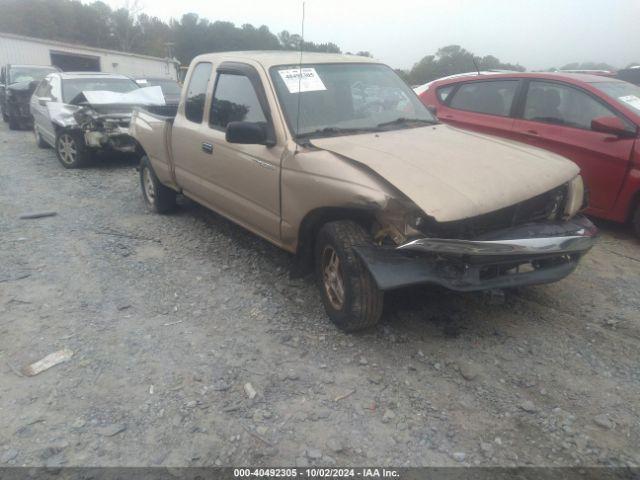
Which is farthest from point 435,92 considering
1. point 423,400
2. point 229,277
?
point 423,400

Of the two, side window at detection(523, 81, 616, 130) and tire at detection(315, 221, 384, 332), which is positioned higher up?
side window at detection(523, 81, 616, 130)

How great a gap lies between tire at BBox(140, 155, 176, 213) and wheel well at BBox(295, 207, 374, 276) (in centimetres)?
266

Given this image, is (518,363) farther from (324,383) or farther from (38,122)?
(38,122)

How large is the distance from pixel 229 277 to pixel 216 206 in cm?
76

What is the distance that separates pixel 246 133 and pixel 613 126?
3471 millimetres

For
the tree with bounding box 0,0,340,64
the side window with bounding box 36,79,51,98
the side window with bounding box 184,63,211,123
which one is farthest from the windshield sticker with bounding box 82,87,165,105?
the tree with bounding box 0,0,340,64

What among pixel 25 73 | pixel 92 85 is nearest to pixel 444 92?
pixel 92 85

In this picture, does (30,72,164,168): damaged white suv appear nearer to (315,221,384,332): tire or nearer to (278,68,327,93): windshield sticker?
(278,68,327,93): windshield sticker

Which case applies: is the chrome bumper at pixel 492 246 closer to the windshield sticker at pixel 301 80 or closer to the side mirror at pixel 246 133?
the side mirror at pixel 246 133

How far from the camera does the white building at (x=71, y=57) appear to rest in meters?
26.0

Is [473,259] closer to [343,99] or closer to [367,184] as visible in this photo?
[367,184]

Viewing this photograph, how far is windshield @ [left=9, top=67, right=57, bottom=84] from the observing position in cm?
1407

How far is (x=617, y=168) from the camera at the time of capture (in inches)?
187

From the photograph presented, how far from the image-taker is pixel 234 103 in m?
4.23
